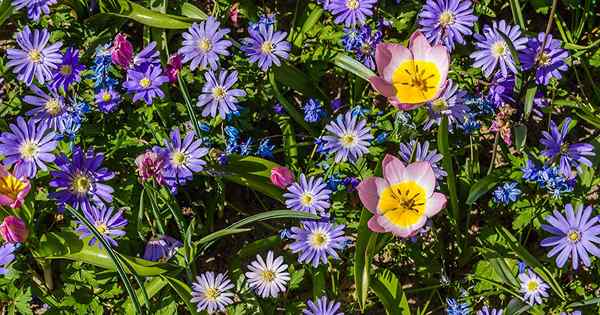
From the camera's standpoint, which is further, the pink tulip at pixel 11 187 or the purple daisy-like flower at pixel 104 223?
the purple daisy-like flower at pixel 104 223

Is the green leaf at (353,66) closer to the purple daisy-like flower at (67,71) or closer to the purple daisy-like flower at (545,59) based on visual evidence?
the purple daisy-like flower at (545,59)

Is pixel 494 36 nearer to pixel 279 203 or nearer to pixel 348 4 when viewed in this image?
pixel 348 4

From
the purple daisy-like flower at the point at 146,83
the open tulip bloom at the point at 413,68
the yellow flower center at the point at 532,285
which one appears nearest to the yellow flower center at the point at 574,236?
the yellow flower center at the point at 532,285

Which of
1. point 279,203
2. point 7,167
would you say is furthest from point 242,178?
point 7,167

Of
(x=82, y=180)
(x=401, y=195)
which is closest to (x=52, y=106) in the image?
(x=82, y=180)

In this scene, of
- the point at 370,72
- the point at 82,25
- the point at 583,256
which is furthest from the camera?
the point at 82,25

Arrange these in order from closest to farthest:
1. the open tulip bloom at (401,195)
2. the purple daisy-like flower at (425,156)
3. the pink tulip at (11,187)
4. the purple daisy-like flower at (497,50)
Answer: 1. the open tulip bloom at (401,195)
2. the pink tulip at (11,187)
3. the purple daisy-like flower at (425,156)
4. the purple daisy-like flower at (497,50)

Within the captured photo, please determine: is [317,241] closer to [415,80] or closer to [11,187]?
[415,80]
